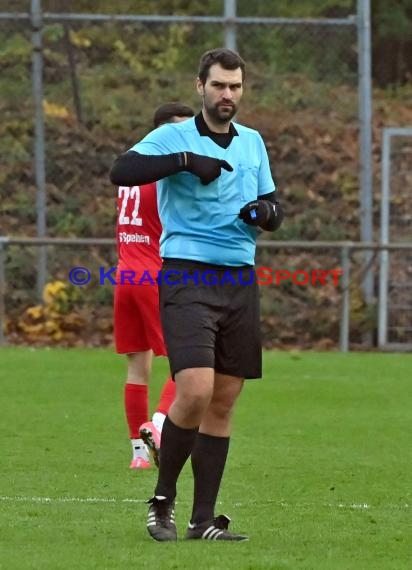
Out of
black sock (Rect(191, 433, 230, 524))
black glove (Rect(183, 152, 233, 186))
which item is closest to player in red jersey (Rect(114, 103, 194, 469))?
black sock (Rect(191, 433, 230, 524))

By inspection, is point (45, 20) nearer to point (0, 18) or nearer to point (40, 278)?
point (0, 18)

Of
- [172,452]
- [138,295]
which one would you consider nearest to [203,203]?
[172,452]

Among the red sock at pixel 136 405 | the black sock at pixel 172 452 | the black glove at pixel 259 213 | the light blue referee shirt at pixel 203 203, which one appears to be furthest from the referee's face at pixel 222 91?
the red sock at pixel 136 405

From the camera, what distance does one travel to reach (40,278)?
16.2m

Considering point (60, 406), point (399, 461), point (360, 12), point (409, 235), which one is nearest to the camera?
point (399, 461)

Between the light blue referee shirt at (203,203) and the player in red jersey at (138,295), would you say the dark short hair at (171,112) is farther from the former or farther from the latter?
the light blue referee shirt at (203,203)

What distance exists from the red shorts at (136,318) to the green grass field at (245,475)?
2.15 ft

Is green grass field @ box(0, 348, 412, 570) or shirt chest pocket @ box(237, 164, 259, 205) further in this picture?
shirt chest pocket @ box(237, 164, 259, 205)

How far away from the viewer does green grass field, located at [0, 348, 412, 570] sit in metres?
5.82

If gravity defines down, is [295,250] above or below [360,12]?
below

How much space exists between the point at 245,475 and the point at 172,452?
2040 millimetres

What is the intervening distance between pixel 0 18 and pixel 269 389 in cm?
627

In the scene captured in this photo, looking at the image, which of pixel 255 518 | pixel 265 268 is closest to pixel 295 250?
pixel 265 268

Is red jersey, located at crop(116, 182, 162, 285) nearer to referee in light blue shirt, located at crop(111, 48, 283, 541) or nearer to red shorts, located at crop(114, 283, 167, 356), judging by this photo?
red shorts, located at crop(114, 283, 167, 356)
